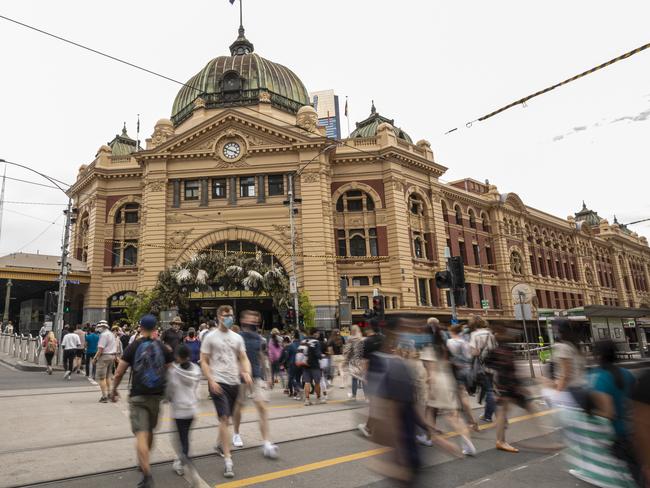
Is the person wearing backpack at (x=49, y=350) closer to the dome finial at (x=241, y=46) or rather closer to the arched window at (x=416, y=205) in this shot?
the arched window at (x=416, y=205)

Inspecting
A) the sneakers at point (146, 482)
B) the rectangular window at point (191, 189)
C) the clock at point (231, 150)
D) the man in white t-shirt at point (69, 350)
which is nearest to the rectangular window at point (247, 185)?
the clock at point (231, 150)

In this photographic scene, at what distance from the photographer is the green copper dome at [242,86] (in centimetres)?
4078

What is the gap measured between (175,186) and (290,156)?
9.35m

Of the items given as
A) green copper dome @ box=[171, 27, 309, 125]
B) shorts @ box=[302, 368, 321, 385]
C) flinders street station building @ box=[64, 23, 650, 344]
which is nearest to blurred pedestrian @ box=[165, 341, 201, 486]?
shorts @ box=[302, 368, 321, 385]

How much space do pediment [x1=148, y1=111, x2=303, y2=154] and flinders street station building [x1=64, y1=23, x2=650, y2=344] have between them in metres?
0.10

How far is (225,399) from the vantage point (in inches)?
251

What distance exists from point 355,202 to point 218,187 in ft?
36.2

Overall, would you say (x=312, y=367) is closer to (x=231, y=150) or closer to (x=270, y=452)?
(x=270, y=452)

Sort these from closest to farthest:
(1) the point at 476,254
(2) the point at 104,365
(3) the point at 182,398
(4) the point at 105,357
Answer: (3) the point at 182,398, (2) the point at 104,365, (4) the point at 105,357, (1) the point at 476,254

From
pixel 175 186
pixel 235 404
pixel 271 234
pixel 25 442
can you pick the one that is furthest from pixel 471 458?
pixel 175 186

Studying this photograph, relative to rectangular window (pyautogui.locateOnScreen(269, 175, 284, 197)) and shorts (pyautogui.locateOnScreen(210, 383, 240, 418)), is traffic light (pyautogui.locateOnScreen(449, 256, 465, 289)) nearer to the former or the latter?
shorts (pyautogui.locateOnScreen(210, 383, 240, 418))

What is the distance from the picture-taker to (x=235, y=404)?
22.2 ft

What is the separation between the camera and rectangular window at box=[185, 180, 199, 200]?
3578 cm

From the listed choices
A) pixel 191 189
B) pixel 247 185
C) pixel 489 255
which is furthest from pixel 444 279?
pixel 489 255
